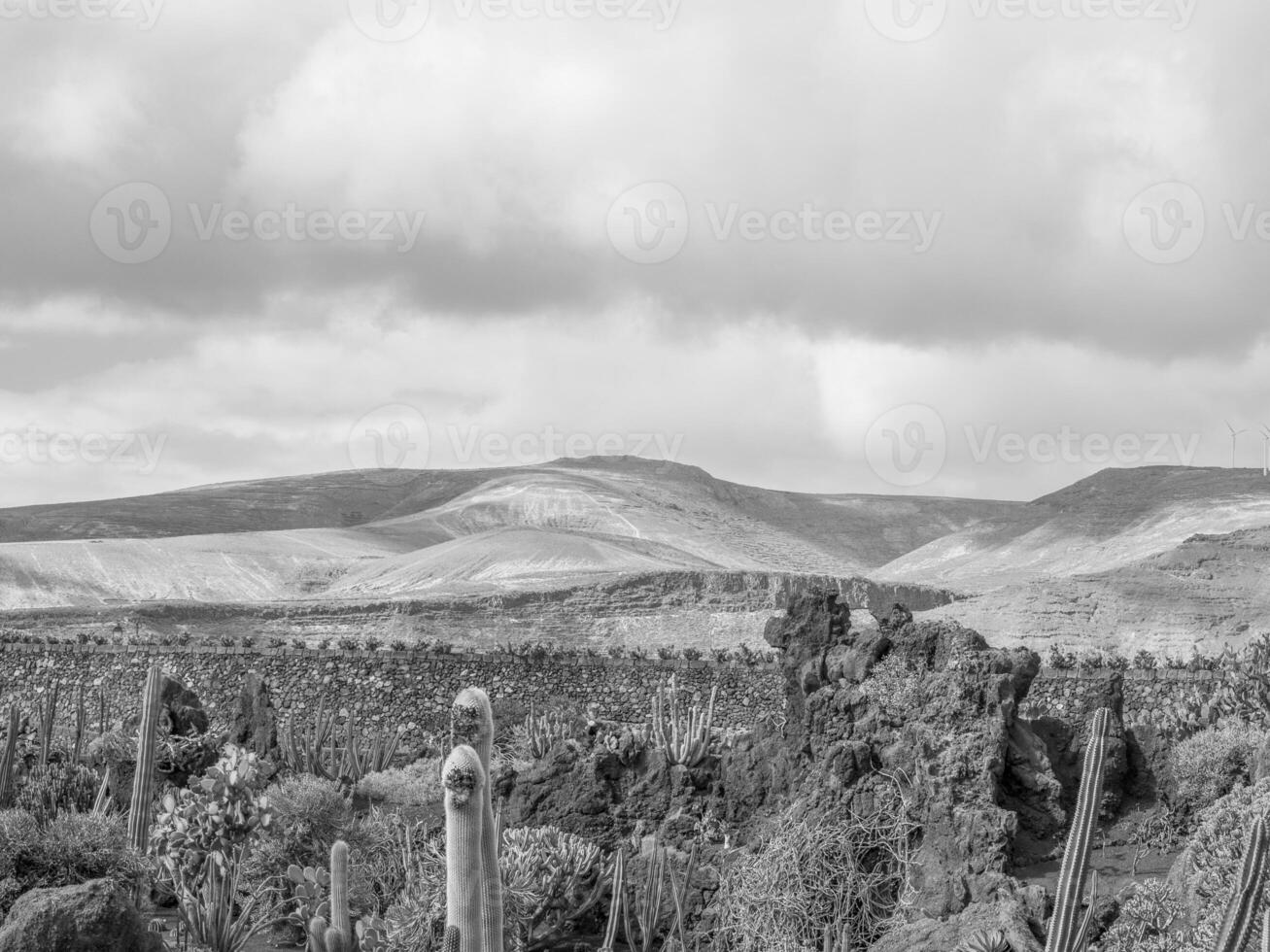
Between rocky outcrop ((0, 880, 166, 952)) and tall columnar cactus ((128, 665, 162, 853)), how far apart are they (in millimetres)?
4138

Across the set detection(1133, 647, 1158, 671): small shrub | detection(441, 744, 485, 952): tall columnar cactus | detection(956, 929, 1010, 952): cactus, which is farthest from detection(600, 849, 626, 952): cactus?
detection(1133, 647, 1158, 671): small shrub

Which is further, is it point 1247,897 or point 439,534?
point 439,534

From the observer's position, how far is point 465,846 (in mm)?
7094

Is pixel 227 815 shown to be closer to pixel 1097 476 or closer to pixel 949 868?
pixel 949 868

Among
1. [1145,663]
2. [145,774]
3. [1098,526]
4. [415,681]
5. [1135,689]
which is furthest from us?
[1098,526]

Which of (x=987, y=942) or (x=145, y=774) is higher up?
(x=145, y=774)

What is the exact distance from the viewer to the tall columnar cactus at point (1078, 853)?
6.56m

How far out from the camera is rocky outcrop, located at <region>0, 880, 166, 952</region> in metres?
7.63

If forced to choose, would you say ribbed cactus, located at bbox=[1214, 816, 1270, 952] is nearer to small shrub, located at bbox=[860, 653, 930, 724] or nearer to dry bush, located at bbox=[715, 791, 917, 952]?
dry bush, located at bbox=[715, 791, 917, 952]

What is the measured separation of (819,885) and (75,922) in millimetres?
5237

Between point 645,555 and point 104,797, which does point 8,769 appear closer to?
point 104,797

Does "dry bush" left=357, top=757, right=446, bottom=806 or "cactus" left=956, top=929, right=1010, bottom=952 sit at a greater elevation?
"cactus" left=956, top=929, right=1010, bottom=952

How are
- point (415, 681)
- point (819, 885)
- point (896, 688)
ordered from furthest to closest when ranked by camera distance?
point (415, 681) → point (896, 688) → point (819, 885)

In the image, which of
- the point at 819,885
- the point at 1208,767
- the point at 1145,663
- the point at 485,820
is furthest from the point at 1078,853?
the point at 1145,663
